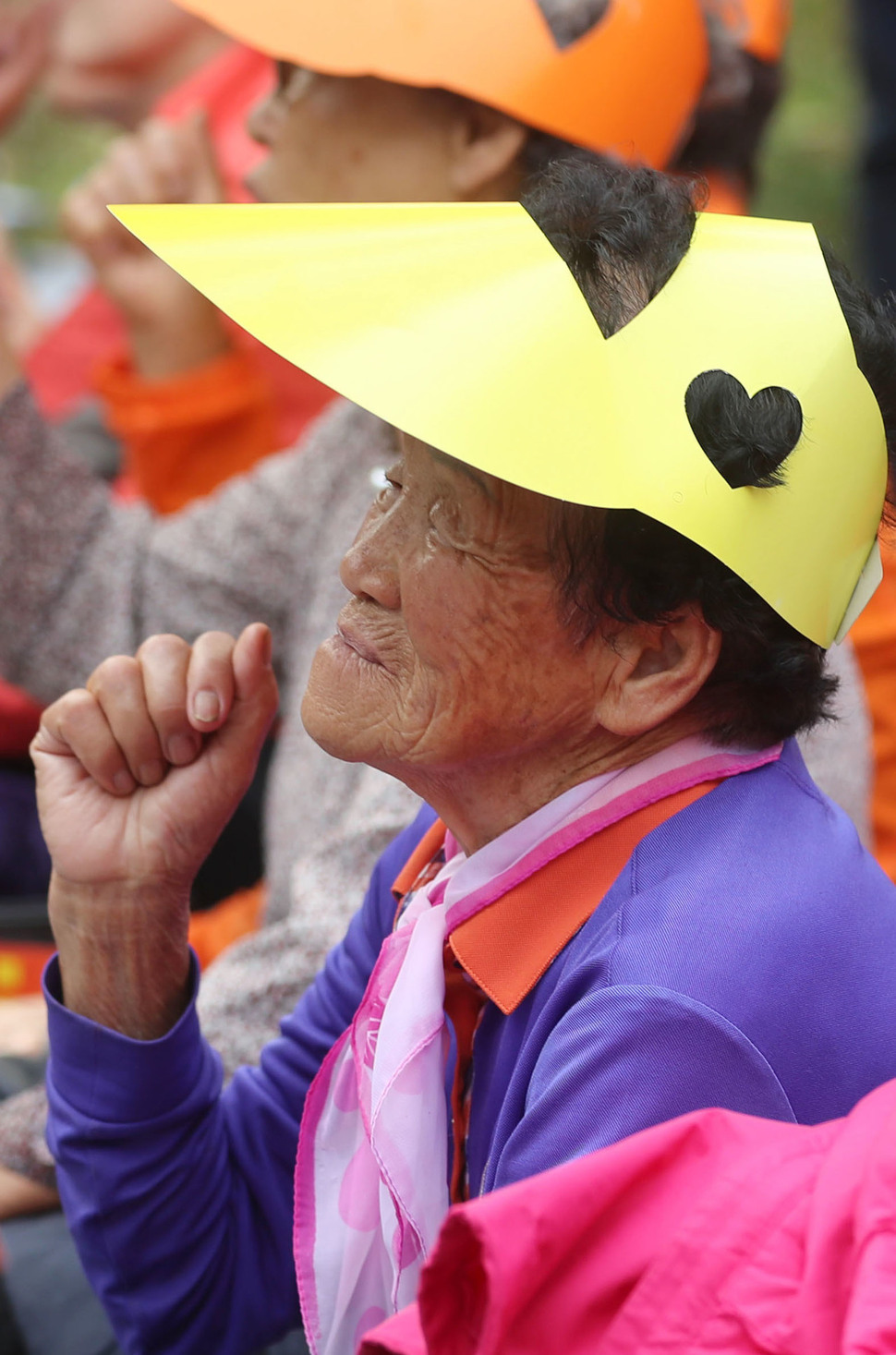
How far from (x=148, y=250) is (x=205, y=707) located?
1.71 metres

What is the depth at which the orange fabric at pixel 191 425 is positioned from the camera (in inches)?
118

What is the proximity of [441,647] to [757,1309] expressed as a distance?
2.05ft

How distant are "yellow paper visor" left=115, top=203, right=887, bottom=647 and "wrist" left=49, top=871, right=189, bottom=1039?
66 centimetres

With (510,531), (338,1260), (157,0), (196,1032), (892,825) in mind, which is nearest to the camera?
(510,531)

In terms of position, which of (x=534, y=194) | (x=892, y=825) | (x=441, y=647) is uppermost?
(x=534, y=194)

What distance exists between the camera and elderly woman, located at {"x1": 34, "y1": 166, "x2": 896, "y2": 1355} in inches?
43.1

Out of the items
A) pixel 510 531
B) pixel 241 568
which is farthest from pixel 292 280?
pixel 241 568

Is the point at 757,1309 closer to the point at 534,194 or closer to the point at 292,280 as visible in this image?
the point at 292,280

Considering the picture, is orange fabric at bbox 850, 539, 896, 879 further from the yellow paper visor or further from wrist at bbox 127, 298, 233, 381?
wrist at bbox 127, 298, 233, 381

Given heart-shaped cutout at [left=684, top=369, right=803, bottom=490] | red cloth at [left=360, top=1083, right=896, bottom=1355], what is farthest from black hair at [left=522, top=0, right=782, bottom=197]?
red cloth at [left=360, top=1083, right=896, bottom=1355]

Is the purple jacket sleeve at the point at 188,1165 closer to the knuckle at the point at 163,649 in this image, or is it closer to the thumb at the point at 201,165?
the knuckle at the point at 163,649

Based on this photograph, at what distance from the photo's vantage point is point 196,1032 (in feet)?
4.96

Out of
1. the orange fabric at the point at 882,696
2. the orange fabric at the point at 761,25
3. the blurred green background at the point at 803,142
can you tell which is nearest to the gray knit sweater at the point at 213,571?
the orange fabric at the point at 882,696

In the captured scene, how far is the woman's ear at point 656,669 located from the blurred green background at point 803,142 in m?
5.27
